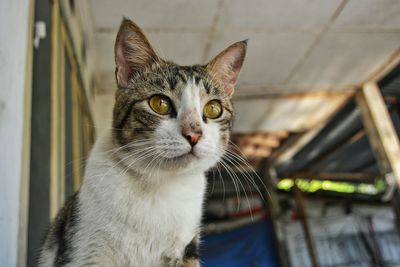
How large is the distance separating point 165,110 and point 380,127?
3158 mm

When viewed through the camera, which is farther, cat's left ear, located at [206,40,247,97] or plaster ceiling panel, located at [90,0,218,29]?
plaster ceiling panel, located at [90,0,218,29]

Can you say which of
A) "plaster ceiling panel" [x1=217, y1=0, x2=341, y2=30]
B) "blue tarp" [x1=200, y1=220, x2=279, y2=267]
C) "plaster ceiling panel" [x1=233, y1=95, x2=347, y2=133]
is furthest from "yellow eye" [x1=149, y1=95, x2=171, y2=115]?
"blue tarp" [x1=200, y1=220, x2=279, y2=267]

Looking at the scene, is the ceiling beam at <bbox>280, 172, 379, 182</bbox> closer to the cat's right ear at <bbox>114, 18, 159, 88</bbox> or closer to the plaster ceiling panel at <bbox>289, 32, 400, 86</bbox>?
the plaster ceiling panel at <bbox>289, 32, 400, 86</bbox>

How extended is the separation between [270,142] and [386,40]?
240 cm

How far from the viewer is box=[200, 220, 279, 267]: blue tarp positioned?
470cm

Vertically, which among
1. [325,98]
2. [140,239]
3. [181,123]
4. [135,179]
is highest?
[325,98]

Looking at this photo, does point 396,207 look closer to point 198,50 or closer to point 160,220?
point 198,50

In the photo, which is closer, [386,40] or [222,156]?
[222,156]

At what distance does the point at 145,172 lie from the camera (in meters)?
0.81

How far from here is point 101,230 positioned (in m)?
0.72

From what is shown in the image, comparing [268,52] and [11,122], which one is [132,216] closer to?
[11,122]

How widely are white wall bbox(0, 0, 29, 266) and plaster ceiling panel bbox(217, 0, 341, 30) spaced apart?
5.51ft

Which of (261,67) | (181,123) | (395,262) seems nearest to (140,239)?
(181,123)

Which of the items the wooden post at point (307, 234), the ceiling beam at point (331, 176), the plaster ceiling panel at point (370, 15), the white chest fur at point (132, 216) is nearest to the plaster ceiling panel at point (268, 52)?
the plaster ceiling panel at point (370, 15)
